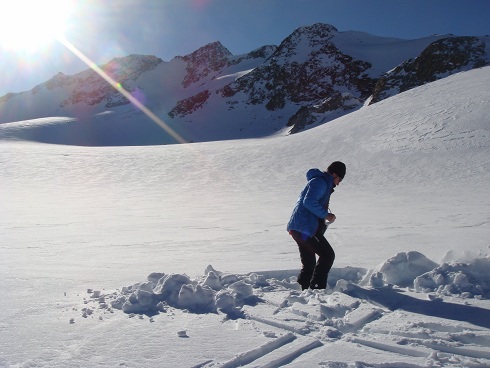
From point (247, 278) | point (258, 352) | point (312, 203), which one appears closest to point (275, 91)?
point (247, 278)

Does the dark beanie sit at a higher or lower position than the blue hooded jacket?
higher

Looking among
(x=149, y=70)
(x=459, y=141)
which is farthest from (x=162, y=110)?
(x=459, y=141)

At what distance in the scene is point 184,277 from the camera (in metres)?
4.32

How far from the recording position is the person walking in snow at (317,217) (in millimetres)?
4191

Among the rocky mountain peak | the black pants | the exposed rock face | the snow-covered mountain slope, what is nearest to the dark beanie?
the black pants

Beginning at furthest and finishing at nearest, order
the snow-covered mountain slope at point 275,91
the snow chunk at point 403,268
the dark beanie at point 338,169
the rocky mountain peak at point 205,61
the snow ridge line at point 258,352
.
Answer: the rocky mountain peak at point 205,61
the snow-covered mountain slope at point 275,91
the snow chunk at point 403,268
the dark beanie at point 338,169
the snow ridge line at point 258,352

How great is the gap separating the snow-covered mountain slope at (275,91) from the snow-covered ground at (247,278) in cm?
4280

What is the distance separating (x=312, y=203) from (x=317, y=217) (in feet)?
0.77

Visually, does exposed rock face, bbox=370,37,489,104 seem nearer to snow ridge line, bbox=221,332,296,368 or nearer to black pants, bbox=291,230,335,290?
black pants, bbox=291,230,335,290

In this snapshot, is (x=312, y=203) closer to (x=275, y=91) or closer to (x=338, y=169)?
(x=338, y=169)

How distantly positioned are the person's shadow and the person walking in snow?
0.36m

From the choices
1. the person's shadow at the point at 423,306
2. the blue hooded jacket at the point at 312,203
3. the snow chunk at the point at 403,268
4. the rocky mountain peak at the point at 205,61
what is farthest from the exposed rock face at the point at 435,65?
the rocky mountain peak at the point at 205,61

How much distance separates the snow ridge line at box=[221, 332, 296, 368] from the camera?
284cm

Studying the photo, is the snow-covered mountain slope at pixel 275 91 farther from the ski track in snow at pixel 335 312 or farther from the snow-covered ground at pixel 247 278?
the ski track in snow at pixel 335 312
